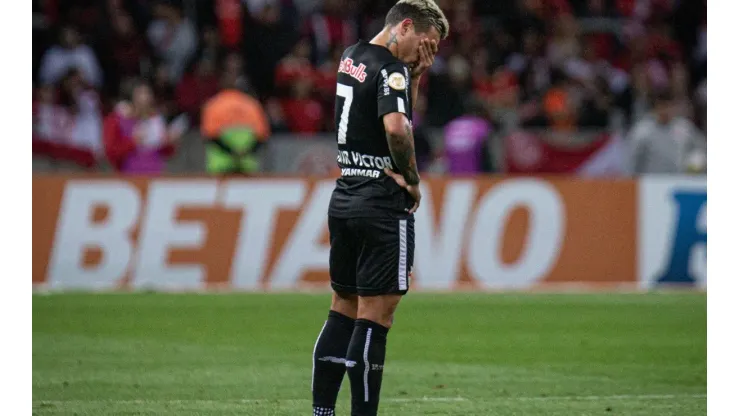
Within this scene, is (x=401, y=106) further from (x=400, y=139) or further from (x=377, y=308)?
(x=377, y=308)

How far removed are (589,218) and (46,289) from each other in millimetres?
6892

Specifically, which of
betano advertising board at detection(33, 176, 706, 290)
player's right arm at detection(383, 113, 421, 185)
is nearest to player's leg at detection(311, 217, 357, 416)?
player's right arm at detection(383, 113, 421, 185)

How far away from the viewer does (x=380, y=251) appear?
21.5ft

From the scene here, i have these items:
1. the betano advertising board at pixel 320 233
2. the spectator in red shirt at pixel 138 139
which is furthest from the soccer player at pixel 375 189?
the spectator in red shirt at pixel 138 139

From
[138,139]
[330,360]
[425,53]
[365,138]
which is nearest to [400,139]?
[365,138]

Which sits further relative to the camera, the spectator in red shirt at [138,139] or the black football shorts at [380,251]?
the spectator in red shirt at [138,139]

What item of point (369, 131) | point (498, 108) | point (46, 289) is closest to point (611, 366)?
point (369, 131)

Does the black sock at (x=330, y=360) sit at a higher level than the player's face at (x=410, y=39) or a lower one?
lower

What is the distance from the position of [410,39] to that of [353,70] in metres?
0.34

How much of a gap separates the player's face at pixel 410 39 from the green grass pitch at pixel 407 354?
7.63 ft

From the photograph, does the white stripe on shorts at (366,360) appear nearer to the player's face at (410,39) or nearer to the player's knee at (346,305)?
the player's knee at (346,305)

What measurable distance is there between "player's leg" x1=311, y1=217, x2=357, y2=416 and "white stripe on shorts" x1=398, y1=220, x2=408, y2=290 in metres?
0.28

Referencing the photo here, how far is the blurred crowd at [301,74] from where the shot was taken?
17688 millimetres
